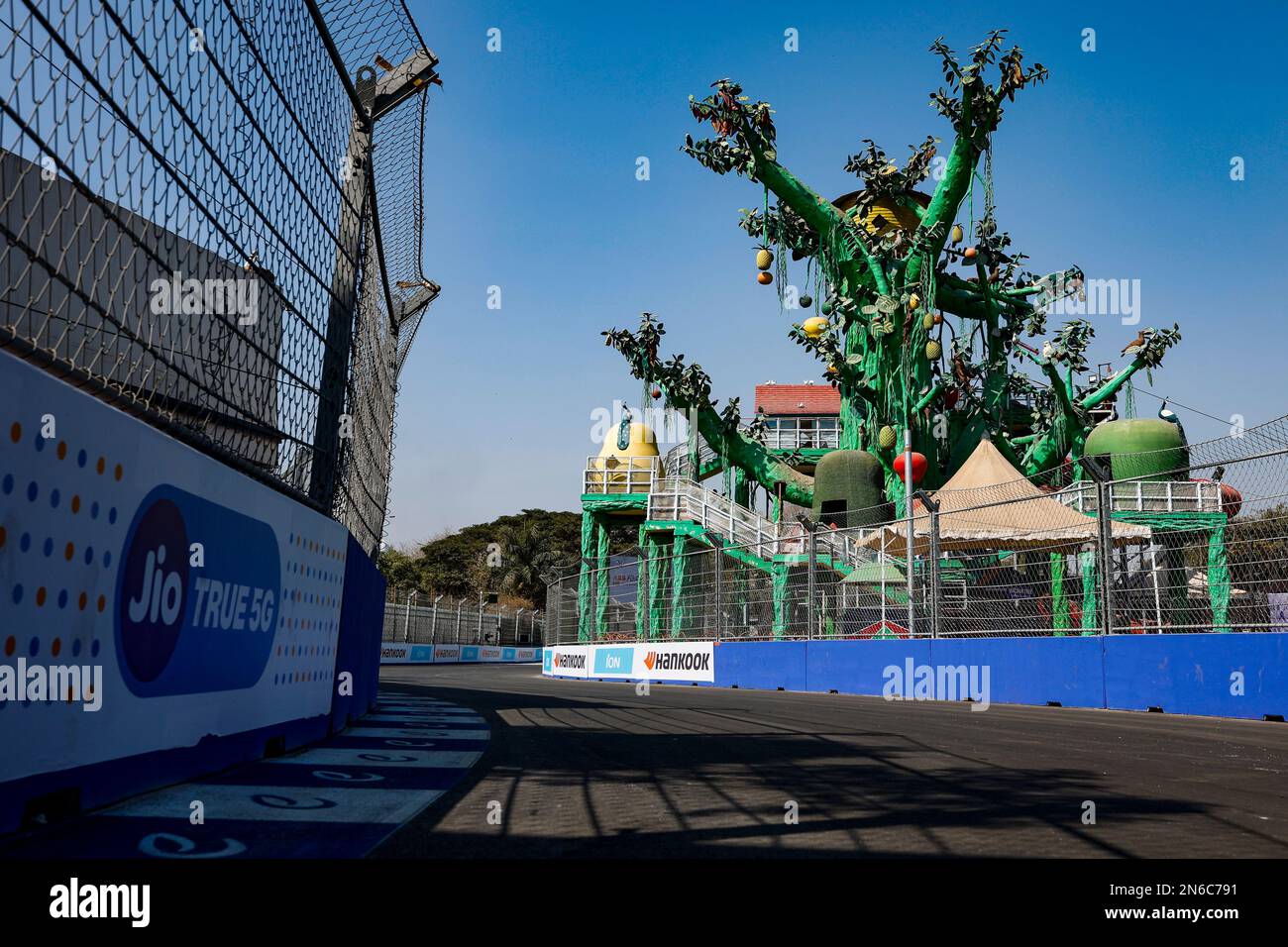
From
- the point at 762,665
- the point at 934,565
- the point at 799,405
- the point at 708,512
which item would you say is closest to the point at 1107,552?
the point at 934,565

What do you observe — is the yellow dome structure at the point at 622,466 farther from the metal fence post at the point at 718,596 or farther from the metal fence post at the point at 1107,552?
the metal fence post at the point at 1107,552

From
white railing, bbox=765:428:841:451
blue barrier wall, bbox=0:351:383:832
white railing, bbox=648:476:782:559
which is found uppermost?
white railing, bbox=765:428:841:451

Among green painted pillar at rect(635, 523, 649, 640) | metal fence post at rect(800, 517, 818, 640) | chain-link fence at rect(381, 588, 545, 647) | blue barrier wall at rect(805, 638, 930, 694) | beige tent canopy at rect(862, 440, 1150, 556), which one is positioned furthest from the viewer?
chain-link fence at rect(381, 588, 545, 647)

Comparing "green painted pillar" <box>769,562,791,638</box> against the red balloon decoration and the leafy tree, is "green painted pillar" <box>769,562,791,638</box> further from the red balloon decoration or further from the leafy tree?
the leafy tree

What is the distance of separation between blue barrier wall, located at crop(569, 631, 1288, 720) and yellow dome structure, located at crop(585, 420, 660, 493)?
17.2 meters

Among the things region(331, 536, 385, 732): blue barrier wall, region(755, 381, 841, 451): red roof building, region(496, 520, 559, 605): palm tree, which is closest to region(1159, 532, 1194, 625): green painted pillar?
region(331, 536, 385, 732): blue barrier wall

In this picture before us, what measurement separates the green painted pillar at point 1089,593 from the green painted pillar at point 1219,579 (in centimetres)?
165

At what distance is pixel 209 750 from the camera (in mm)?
4551

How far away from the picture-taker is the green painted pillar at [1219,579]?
10109mm

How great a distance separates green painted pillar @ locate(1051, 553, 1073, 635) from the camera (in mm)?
12320

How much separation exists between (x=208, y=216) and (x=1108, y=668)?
10764 millimetres
